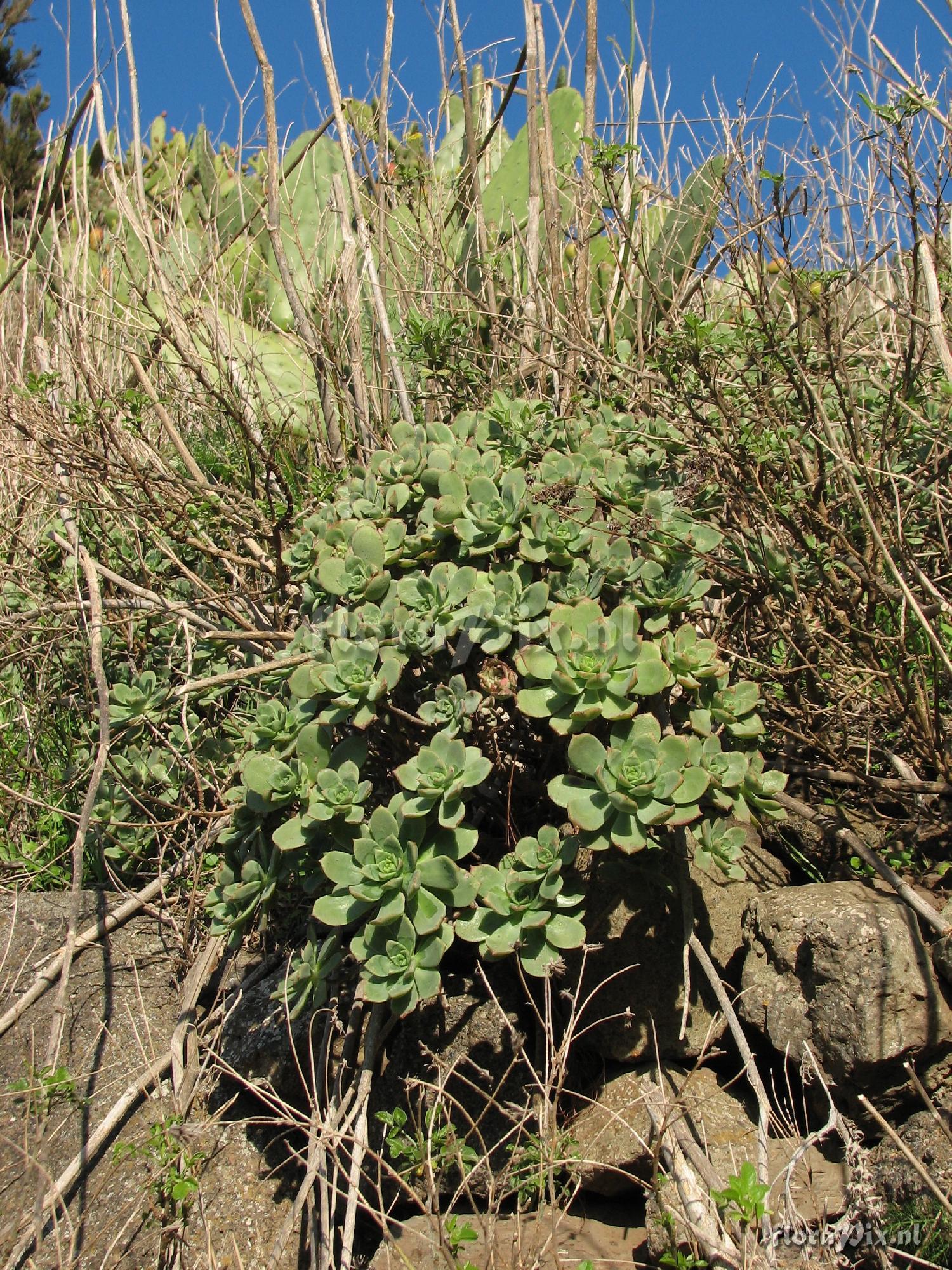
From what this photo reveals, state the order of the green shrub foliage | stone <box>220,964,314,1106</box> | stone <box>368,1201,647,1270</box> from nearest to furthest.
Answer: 1. stone <box>368,1201,647,1270</box>
2. the green shrub foliage
3. stone <box>220,964,314,1106</box>

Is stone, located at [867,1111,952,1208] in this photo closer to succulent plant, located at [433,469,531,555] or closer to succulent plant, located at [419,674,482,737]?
succulent plant, located at [419,674,482,737]

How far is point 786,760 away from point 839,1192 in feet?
2.82

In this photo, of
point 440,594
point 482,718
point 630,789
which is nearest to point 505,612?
point 440,594

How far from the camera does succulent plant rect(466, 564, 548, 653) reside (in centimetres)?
187

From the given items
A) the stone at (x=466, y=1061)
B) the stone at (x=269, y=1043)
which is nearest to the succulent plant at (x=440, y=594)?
the stone at (x=466, y=1061)

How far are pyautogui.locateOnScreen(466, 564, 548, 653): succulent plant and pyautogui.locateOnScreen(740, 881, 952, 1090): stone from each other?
0.72 meters

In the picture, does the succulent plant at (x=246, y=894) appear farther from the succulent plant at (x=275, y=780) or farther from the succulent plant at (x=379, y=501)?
the succulent plant at (x=379, y=501)

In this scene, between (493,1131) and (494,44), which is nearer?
(493,1131)

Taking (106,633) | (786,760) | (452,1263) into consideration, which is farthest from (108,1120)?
(786,760)

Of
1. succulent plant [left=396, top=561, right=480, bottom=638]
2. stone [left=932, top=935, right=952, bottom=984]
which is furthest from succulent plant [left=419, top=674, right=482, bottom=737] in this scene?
stone [left=932, top=935, right=952, bottom=984]

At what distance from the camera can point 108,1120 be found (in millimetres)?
2078

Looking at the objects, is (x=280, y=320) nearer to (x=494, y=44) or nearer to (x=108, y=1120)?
(x=494, y=44)

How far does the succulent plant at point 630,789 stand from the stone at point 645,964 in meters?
0.26

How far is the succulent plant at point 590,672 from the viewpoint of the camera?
1.77 meters
